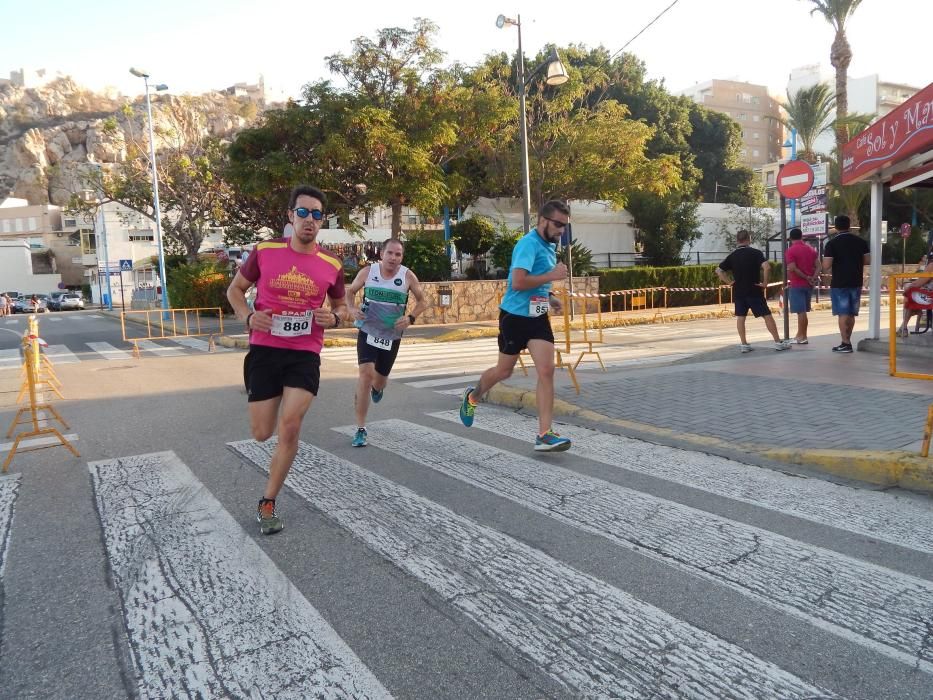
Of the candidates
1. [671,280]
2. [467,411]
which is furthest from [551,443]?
[671,280]

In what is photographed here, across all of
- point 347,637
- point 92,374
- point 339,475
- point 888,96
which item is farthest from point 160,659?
point 888,96

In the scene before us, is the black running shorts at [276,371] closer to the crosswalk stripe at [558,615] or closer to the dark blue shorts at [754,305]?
the crosswalk stripe at [558,615]

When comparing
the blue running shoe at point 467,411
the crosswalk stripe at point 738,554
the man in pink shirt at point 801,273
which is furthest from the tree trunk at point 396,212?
the crosswalk stripe at point 738,554

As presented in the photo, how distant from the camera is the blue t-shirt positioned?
5.54 meters

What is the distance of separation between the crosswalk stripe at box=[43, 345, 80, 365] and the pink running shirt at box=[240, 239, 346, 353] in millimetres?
12504

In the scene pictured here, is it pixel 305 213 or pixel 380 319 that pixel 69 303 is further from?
pixel 305 213

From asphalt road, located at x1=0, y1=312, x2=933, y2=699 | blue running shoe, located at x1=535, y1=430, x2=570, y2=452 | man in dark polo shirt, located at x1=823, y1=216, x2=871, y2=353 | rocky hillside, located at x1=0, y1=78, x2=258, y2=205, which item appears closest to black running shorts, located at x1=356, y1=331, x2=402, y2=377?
asphalt road, located at x1=0, y1=312, x2=933, y2=699

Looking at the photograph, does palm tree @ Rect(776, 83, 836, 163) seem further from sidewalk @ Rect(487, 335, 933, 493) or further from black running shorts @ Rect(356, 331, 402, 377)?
black running shorts @ Rect(356, 331, 402, 377)

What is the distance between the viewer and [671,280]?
92.2ft

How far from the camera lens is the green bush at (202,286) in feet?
98.6

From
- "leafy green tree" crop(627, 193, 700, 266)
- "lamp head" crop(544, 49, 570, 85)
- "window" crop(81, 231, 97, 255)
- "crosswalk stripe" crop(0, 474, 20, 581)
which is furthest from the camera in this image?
"window" crop(81, 231, 97, 255)

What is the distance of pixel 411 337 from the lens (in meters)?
18.2

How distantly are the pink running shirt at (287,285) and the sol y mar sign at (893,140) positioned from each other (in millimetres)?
7902

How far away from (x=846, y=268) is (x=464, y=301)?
13.3 metres
